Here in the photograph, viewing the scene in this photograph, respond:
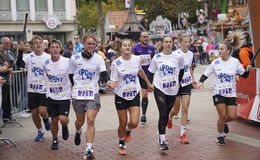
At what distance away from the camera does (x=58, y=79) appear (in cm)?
737

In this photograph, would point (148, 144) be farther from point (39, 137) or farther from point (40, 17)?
point (40, 17)

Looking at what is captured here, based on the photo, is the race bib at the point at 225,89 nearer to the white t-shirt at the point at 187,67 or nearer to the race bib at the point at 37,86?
the white t-shirt at the point at 187,67

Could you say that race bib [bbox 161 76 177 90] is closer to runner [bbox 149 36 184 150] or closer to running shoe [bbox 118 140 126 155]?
runner [bbox 149 36 184 150]

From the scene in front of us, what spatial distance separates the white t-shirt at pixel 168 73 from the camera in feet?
24.1

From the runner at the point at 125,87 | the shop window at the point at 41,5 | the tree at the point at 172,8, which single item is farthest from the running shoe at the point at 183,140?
the tree at the point at 172,8

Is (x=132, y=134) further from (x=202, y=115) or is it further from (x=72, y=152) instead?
(x=202, y=115)

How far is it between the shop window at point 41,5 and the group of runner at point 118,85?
38.2 meters

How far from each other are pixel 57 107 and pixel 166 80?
192 centimetres

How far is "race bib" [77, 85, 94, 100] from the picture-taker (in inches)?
267

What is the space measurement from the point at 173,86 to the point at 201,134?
1.63 metres

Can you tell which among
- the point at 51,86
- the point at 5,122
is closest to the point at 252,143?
the point at 51,86

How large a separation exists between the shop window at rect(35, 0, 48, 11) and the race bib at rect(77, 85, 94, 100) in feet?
131

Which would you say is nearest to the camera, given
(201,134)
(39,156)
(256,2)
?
(39,156)

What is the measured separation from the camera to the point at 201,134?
8500 millimetres
